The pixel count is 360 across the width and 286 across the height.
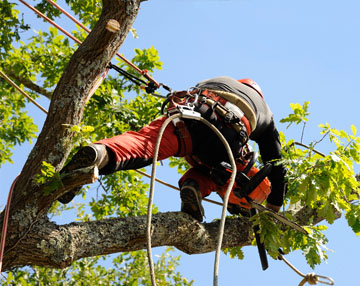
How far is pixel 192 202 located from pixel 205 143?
1.47 feet

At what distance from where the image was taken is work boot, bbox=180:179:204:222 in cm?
405

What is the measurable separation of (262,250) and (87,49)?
6.45 feet

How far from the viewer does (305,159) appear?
385 centimetres

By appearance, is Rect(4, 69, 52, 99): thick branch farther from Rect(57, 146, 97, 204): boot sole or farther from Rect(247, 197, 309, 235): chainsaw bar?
Rect(57, 146, 97, 204): boot sole

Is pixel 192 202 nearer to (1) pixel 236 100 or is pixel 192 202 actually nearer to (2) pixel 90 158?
(1) pixel 236 100

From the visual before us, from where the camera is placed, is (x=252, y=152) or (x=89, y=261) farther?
(x=89, y=261)

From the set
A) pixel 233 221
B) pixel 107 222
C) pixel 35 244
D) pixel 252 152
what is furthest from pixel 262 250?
pixel 35 244

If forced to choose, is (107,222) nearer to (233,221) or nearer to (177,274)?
(233,221)

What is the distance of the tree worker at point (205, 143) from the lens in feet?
10.9

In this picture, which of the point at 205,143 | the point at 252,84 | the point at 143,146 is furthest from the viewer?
the point at 252,84

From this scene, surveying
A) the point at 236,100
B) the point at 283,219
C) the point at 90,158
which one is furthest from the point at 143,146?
the point at 283,219

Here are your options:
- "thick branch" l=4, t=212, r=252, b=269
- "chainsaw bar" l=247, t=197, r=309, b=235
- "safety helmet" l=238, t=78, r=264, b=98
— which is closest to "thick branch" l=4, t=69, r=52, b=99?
"safety helmet" l=238, t=78, r=264, b=98

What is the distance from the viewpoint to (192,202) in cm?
405

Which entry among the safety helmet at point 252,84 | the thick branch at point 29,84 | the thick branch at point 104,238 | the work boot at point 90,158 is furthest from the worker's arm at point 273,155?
the thick branch at point 29,84
